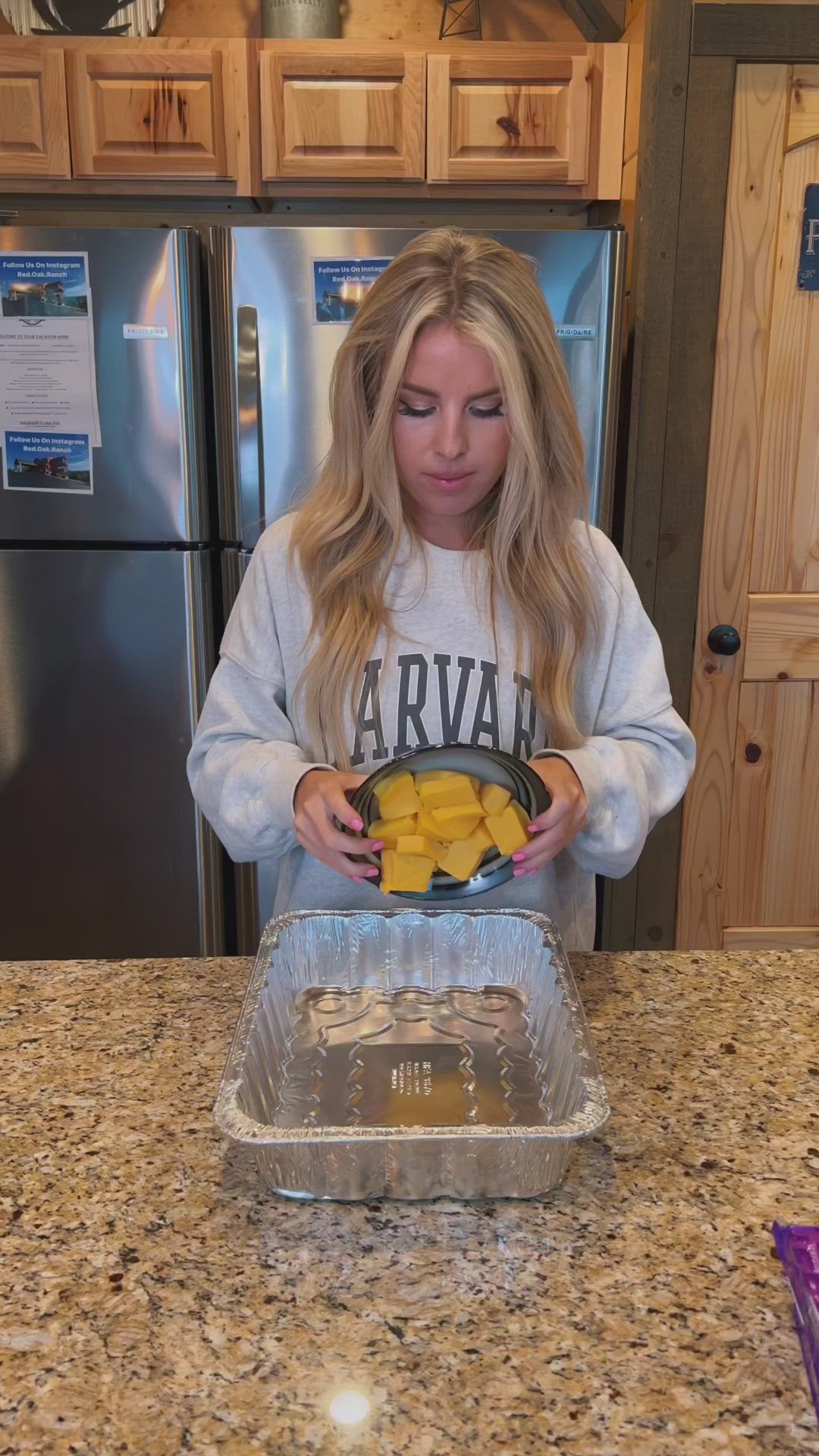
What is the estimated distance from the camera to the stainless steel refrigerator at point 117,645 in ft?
6.89

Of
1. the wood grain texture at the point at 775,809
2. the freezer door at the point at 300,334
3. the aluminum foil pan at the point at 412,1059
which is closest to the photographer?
the aluminum foil pan at the point at 412,1059

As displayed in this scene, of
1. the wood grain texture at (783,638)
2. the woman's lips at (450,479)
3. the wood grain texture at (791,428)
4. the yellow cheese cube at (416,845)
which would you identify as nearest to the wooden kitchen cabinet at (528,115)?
the wood grain texture at (791,428)

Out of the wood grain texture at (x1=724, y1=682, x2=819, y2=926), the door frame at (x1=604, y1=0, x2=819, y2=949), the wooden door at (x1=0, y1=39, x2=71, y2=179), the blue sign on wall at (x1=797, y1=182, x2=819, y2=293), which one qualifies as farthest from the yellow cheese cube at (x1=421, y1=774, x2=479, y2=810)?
the wooden door at (x1=0, y1=39, x2=71, y2=179)

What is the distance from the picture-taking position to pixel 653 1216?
75 cm

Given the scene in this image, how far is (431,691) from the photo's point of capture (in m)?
1.31

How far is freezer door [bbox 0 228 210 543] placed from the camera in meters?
2.07

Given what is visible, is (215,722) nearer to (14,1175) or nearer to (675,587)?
(14,1175)

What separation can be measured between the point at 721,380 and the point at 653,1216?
6.16ft

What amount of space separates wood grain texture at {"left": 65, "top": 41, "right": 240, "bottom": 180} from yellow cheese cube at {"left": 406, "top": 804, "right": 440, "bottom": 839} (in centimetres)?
197

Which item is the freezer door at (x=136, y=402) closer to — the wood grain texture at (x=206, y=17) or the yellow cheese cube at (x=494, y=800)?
the wood grain texture at (x=206, y=17)

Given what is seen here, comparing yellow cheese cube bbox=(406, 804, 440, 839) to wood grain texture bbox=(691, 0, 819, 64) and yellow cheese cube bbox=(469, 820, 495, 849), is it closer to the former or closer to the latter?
yellow cheese cube bbox=(469, 820, 495, 849)

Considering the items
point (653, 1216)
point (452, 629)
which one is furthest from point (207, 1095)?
point (452, 629)

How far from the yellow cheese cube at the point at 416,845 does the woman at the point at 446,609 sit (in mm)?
201

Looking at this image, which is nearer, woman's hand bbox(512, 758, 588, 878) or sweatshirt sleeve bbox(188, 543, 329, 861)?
woman's hand bbox(512, 758, 588, 878)
